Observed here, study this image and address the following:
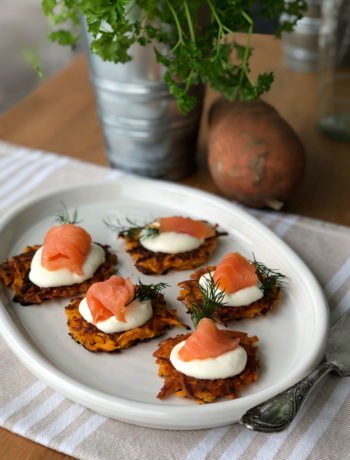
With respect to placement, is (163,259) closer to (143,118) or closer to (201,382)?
(201,382)

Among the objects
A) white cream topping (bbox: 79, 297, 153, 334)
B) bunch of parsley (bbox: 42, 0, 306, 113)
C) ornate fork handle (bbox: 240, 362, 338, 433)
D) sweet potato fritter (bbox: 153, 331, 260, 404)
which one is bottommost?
sweet potato fritter (bbox: 153, 331, 260, 404)

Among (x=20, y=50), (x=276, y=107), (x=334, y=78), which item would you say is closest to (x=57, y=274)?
(x=276, y=107)

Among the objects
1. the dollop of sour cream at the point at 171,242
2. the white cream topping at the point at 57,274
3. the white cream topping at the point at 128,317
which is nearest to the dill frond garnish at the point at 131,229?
the dollop of sour cream at the point at 171,242

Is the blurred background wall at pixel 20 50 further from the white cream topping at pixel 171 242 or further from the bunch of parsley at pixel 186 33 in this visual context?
the white cream topping at pixel 171 242

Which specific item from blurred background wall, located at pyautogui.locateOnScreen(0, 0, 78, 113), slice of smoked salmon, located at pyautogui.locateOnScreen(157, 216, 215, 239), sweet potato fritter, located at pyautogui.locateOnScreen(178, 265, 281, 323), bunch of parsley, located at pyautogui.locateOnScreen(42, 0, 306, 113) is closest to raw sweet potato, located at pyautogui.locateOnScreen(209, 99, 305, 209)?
bunch of parsley, located at pyautogui.locateOnScreen(42, 0, 306, 113)

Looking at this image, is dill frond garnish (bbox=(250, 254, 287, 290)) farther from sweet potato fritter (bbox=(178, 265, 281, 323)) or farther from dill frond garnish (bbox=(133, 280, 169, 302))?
dill frond garnish (bbox=(133, 280, 169, 302))

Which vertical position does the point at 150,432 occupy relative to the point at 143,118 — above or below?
below
